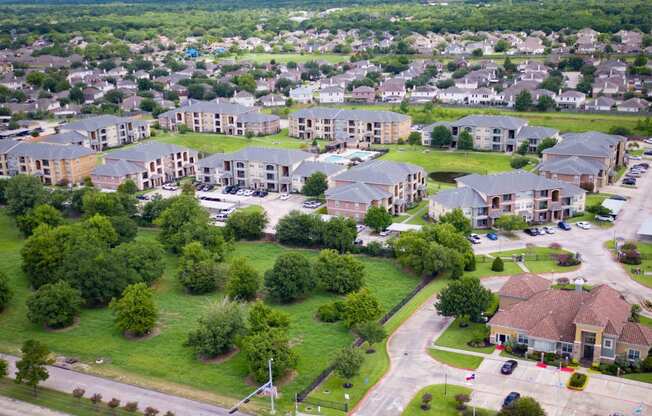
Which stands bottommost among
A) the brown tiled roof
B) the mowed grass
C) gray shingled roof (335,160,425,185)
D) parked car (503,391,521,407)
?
the mowed grass

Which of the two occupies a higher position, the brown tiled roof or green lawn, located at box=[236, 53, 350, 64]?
green lawn, located at box=[236, 53, 350, 64]

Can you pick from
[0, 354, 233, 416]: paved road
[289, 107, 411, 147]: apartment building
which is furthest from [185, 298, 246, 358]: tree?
[289, 107, 411, 147]: apartment building

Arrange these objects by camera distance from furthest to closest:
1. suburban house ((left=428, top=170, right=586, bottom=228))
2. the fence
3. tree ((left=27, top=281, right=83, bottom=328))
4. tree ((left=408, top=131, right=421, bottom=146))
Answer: tree ((left=408, top=131, right=421, bottom=146)) → suburban house ((left=428, top=170, right=586, bottom=228)) → tree ((left=27, top=281, right=83, bottom=328)) → the fence

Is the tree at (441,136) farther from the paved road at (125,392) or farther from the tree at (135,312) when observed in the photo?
the paved road at (125,392)

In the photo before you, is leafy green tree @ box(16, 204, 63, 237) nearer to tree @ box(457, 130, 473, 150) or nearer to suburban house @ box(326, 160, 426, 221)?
suburban house @ box(326, 160, 426, 221)

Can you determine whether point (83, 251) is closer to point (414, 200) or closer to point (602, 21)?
point (414, 200)

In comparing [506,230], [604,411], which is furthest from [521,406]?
[506,230]

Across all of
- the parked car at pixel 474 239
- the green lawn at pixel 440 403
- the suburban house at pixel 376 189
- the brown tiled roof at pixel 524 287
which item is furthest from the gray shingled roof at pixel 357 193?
the green lawn at pixel 440 403
